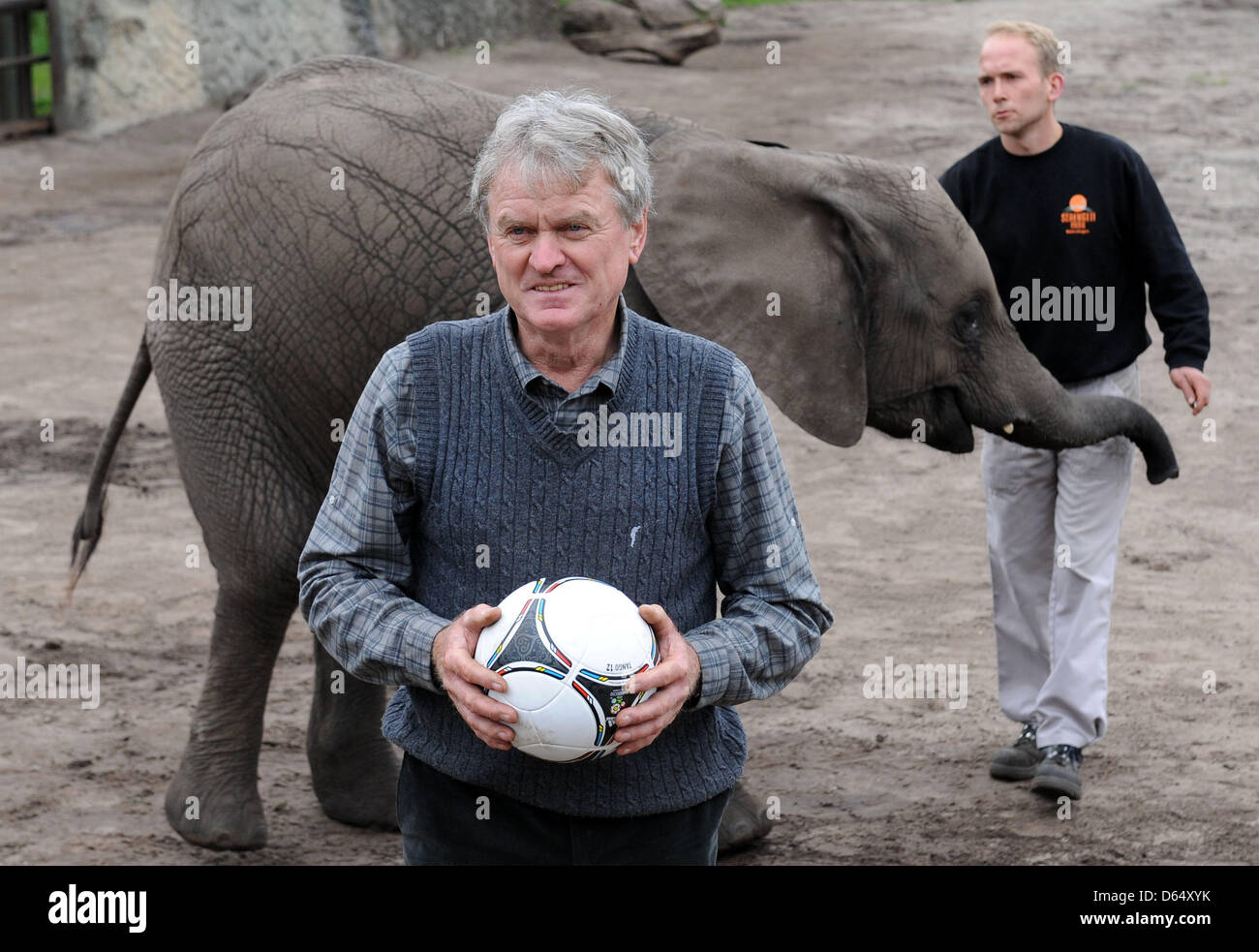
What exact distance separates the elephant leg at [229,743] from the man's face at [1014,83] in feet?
8.26

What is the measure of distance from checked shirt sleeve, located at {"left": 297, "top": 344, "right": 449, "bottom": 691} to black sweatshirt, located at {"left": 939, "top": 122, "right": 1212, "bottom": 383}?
10.1 feet

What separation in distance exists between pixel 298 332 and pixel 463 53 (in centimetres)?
1503

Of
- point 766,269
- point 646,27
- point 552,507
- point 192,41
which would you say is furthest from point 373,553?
point 646,27

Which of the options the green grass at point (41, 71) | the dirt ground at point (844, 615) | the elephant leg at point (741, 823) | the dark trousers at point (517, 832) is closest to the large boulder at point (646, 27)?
the dirt ground at point (844, 615)

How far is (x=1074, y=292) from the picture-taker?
5.33 metres

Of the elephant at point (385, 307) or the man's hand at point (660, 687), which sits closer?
the man's hand at point (660, 687)

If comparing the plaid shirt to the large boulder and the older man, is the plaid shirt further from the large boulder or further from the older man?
the large boulder

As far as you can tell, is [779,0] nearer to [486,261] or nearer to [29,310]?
[29,310]

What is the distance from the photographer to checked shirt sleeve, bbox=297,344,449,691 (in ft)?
8.81
